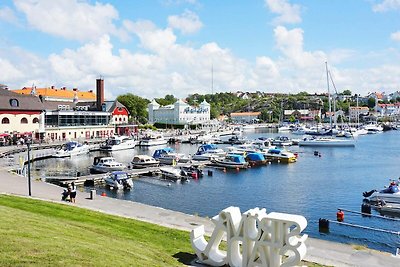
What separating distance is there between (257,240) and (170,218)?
1142cm

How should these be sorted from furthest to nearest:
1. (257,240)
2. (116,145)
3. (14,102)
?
1. (116,145)
2. (14,102)
3. (257,240)

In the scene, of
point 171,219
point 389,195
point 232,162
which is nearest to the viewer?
point 171,219

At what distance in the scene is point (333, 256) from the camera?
63.4 ft

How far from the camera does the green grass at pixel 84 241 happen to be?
39.5 feet

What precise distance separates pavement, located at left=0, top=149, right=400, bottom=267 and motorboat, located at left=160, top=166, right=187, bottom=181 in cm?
1822

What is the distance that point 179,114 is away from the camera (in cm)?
16725

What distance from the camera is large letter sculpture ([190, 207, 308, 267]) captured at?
14477 mm

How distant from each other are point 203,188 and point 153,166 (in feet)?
48.6

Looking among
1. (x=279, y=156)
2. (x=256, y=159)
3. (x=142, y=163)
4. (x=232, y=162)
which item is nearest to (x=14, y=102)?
(x=142, y=163)

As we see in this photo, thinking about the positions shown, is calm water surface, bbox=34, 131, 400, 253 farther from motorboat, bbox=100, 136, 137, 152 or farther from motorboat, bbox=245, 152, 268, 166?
motorboat, bbox=100, 136, 137, 152

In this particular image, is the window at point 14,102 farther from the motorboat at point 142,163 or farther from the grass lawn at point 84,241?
the grass lawn at point 84,241

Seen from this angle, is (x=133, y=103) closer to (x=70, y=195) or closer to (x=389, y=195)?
(x=389, y=195)

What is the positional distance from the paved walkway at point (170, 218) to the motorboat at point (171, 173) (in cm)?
1839

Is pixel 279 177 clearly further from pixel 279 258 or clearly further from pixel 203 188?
pixel 279 258
